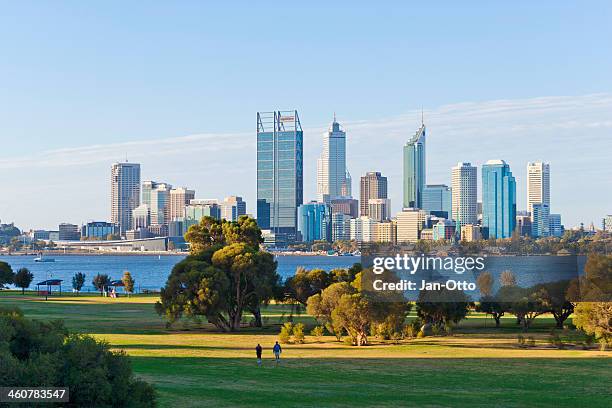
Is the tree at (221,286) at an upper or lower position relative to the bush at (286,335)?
upper

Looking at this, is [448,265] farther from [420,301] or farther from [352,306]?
[352,306]

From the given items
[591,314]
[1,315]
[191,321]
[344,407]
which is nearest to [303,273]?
[191,321]

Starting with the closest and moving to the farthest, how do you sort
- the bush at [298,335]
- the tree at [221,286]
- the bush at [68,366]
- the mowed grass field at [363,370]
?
1. the bush at [68,366]
2. the mowed grass field at [363,370]
3. the bush at [298,335]
4. the tree at [221,286]

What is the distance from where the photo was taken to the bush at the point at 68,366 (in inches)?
851

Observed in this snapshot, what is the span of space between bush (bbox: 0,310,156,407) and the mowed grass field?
7.69 metres

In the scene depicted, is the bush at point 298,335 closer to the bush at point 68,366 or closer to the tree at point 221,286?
the tree at point 221,286

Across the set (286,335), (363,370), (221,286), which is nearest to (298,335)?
(286,335)

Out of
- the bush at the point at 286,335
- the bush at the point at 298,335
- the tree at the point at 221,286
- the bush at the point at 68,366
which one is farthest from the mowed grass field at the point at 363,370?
the bush at the point at 68,366

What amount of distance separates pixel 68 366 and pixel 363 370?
67.6ft

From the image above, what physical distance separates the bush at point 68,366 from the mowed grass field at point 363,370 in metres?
7.69

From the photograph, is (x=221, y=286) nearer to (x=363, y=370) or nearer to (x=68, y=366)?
(x=363, y=370)

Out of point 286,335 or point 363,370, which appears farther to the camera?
point 286,335

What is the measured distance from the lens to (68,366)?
75.3ft

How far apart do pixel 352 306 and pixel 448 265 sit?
37.9 metres
